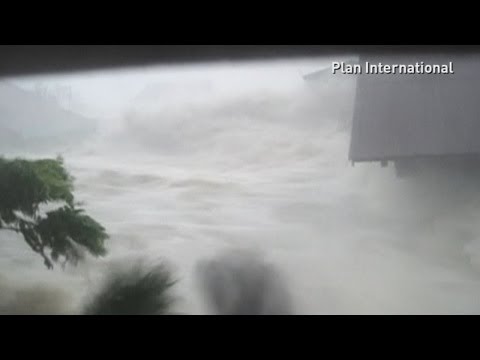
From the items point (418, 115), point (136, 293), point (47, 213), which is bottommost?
point (136, 293)

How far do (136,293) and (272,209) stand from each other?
650 millimetres

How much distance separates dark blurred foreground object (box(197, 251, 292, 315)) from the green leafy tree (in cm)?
49

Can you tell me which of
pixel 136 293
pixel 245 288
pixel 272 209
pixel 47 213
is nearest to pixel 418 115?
pixel 272 209

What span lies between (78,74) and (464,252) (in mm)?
1764

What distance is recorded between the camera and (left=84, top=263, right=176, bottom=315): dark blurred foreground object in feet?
6.28

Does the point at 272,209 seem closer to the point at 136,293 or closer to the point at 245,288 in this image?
the point at 245,288

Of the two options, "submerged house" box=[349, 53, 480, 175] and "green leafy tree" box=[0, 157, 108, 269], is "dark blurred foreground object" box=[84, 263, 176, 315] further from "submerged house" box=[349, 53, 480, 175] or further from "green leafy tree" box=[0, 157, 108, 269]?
"submerged house" box=[349, 53, 480, 175]

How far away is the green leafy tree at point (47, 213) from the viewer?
1.96 metres

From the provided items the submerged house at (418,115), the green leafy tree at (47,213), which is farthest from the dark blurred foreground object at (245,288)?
the submerged house at (418,115)

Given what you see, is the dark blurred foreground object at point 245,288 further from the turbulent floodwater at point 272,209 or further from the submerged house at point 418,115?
the submerged house at point 418,115

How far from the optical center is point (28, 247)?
1.98m

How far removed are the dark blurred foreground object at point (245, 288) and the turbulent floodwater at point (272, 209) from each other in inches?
1.7

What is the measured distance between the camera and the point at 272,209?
6.36 ft
